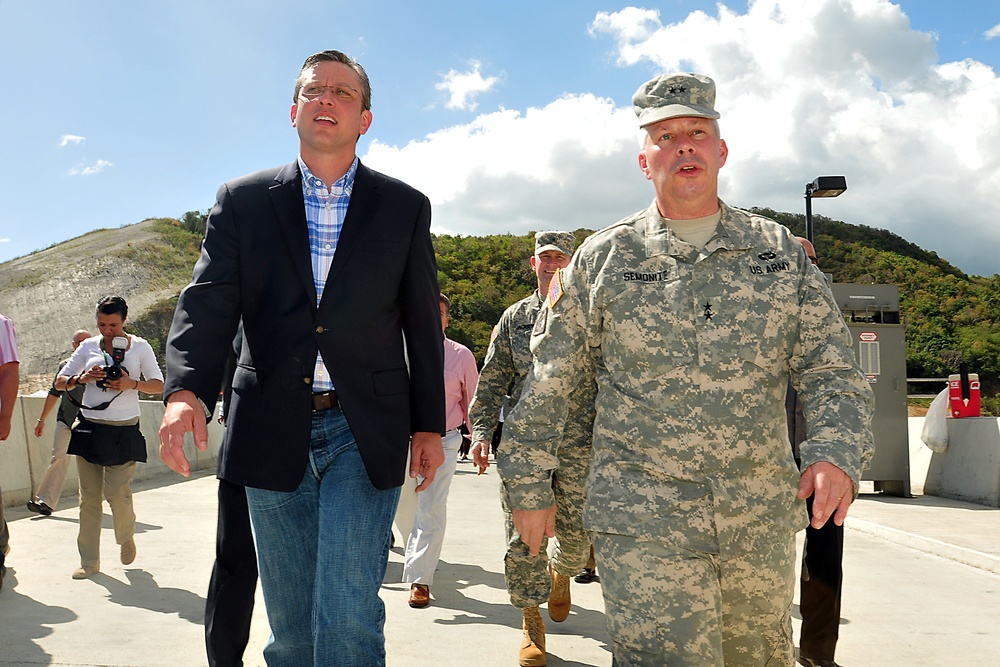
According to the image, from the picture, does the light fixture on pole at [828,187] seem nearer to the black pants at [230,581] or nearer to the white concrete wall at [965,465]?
the white concrete wall at [965,465]

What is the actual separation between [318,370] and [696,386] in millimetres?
1198

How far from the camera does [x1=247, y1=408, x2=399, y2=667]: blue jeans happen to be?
2697 mm

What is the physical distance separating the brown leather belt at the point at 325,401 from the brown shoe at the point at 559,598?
9.76 feet

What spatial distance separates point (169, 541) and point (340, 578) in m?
6.76

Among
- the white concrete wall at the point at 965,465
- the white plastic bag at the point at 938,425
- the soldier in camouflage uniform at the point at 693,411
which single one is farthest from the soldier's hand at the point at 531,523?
the white plastic bag at the point at 938,425

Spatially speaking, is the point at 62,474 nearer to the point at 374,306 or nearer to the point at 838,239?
the point at 374,306

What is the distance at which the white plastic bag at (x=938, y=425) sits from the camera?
41.1ft

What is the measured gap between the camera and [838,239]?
6675cm

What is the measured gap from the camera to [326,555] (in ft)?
8.95

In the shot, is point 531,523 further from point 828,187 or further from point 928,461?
point 928,461

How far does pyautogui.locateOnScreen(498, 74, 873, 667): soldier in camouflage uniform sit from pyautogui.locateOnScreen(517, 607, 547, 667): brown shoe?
2013 mm

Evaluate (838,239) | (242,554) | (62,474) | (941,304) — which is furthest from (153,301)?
(242,554)

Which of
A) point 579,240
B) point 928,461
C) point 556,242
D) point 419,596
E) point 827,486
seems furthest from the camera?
point 579,240

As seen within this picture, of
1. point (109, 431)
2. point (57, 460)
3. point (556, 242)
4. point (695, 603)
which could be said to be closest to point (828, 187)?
point (556, 242)
